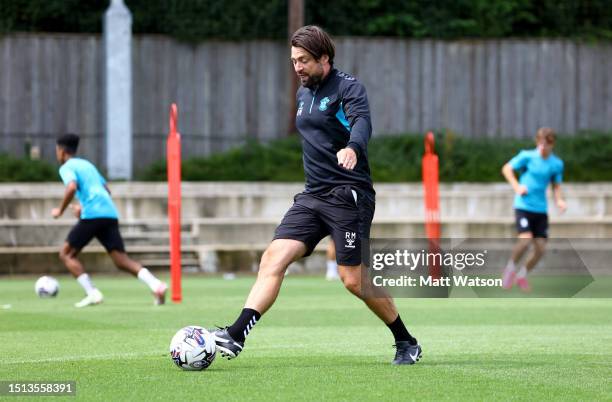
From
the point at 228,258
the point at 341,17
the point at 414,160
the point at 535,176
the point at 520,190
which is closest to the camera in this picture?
the point at 520,190

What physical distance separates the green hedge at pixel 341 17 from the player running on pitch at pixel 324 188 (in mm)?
19989

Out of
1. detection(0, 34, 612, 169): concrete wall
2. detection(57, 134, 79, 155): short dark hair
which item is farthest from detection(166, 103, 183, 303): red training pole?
detection(0, 34, 612, 169): concrete wall

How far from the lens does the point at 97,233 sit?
16281 millimetres

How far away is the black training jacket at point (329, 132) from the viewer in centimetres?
914

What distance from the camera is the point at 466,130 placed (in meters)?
29.8

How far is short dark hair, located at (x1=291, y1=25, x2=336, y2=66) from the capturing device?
9.02 meters

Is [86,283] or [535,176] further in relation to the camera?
[535,176]

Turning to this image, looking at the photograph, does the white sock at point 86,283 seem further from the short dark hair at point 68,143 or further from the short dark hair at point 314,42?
the short dark hair at point 314,42

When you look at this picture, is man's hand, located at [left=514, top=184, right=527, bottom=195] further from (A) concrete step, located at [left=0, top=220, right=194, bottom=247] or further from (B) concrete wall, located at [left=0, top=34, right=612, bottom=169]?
(B) concrete wall, located at [left=0, top=34, right=612, bottom=169]

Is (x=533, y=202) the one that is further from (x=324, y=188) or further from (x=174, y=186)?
(x=324, y=188)

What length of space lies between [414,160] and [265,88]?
3.42 metres

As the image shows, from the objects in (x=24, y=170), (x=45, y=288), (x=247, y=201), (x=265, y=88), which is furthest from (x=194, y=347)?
(x=265, y=88)

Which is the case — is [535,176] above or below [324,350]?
above

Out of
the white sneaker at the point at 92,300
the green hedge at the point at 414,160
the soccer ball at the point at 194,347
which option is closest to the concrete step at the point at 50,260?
the green hedge at the point at 414,160
